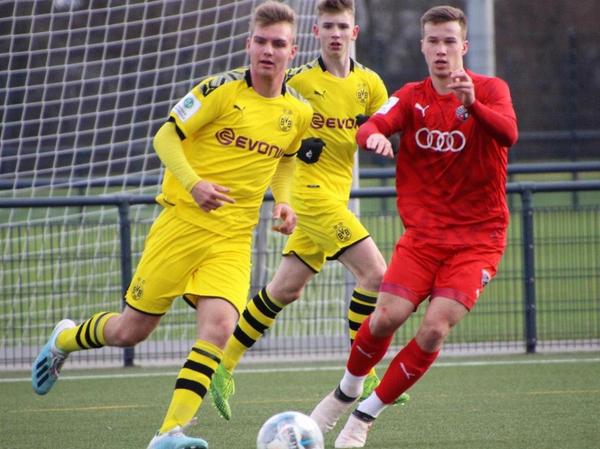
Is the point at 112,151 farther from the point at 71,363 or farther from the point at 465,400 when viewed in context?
the point at 465,400

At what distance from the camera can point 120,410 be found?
7.81 meters

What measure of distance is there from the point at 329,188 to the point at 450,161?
1.69 meters

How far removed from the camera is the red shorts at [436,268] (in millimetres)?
6148

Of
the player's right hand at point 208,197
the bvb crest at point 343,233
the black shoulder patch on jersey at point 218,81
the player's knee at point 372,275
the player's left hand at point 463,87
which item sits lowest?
the player's knee at point 372,275

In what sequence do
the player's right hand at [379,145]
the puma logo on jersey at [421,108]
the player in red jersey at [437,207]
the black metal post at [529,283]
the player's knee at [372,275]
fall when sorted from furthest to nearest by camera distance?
the black metal post at [529,283]
the player's knee at [372,275]
the puma logo on jersey at [421,108]
the player in red jersey at [437,207]
the player's right hand at [379,145]

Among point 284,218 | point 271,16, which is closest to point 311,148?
point 284,218

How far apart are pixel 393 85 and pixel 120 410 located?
1626cm

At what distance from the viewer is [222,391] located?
718 centimetres

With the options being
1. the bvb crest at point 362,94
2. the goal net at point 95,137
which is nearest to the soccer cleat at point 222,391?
the bvb crest at point 362,94

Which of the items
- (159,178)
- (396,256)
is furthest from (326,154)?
A: (159,178)

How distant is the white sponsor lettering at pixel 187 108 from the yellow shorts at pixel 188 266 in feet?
1.65

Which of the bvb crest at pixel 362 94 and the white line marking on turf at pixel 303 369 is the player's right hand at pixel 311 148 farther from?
the white line marking on turf at pixel 303 369

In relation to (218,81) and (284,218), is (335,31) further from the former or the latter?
(284,218)

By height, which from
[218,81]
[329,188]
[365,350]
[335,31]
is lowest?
[365,350]
